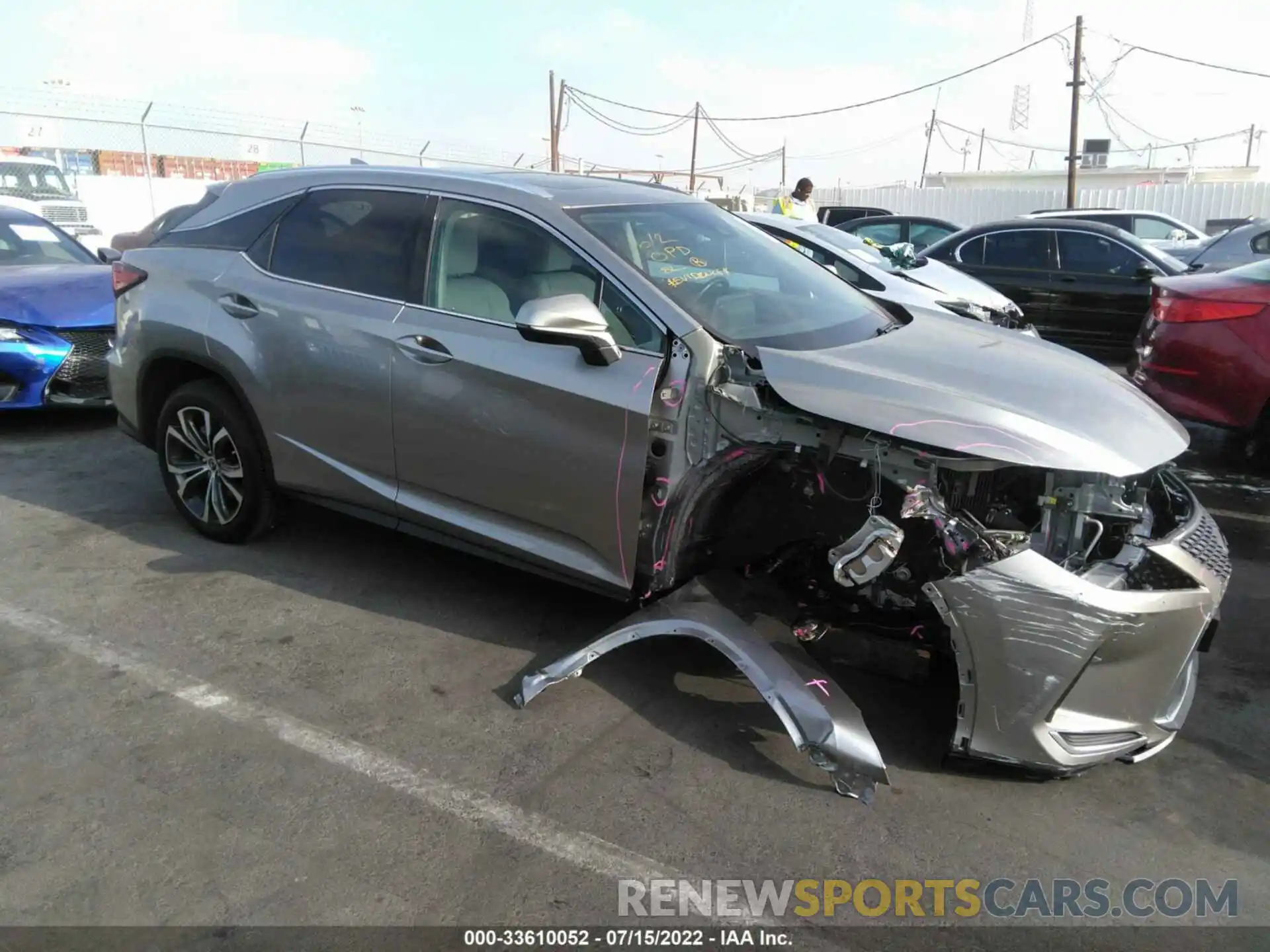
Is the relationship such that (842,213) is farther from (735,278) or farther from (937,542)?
(937,542)

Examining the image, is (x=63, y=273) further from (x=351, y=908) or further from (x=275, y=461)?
(x=351, y=908)

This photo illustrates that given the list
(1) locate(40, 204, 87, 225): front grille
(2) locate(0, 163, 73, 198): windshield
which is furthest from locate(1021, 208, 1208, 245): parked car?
(2) locate(0, 163, 73, 198): windshield

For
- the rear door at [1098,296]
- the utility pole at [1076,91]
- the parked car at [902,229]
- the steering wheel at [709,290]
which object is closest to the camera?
the steering wheel at [709,290]

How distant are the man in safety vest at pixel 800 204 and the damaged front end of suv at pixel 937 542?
7.57 meters

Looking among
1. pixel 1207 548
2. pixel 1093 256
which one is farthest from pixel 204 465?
pixel 1093 256

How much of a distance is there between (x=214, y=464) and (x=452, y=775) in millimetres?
2416

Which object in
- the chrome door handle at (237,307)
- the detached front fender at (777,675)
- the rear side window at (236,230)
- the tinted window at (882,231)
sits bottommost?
the detached front fender at (777,675)

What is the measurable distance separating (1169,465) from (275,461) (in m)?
3.61

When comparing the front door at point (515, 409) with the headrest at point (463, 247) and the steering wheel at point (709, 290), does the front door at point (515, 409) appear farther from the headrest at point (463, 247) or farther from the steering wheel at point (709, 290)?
the steering wheel at point (709, 290)

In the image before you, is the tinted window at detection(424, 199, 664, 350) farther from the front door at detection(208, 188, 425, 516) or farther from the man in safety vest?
the man in safety vest

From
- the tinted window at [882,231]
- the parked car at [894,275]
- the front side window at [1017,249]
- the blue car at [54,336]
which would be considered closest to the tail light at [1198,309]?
the parked car at [894,275]

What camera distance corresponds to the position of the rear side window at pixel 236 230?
4.38 m

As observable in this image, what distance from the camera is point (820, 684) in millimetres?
3068

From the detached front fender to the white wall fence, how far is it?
2366 centimetres
